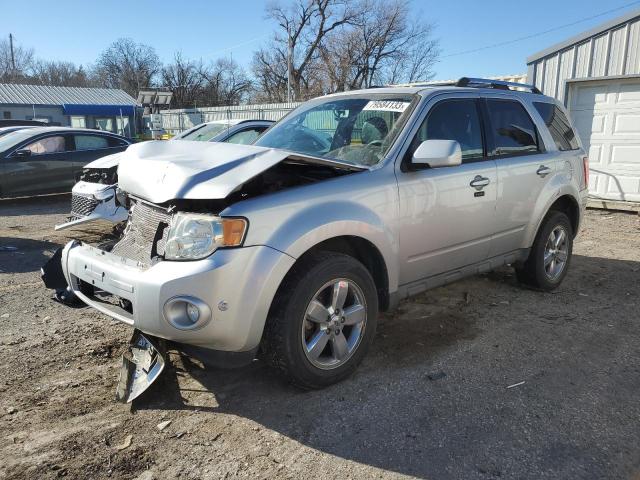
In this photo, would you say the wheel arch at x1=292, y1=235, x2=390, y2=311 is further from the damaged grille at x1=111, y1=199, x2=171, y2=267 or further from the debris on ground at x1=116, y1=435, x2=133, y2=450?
the debris on ground at x1=116, y1=435, x2=133, y2=450

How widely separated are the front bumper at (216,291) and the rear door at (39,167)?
8758mm

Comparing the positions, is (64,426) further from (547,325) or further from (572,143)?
(572,143)

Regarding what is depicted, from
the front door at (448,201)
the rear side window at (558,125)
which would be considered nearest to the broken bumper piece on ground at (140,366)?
the front door at (448,201)

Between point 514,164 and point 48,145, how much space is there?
31.6ft

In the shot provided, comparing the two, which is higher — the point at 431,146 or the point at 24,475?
the point at 431,146

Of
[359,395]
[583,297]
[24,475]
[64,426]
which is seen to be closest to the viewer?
[24,475]

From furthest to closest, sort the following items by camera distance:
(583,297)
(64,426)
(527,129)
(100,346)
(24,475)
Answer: (583,297)
(527,129)
(100,346)
(64,426)
(24,475)

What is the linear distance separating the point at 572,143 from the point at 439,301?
7.36 feet

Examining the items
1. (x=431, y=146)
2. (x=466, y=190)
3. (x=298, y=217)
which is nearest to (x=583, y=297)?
(x=466, y=190)

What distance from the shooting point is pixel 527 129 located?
4852mm

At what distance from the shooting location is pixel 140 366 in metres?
3.18

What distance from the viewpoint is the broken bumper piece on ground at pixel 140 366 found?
10.0ft

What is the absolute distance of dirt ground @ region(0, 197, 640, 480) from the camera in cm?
258

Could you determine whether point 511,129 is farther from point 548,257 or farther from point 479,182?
point 548,257
